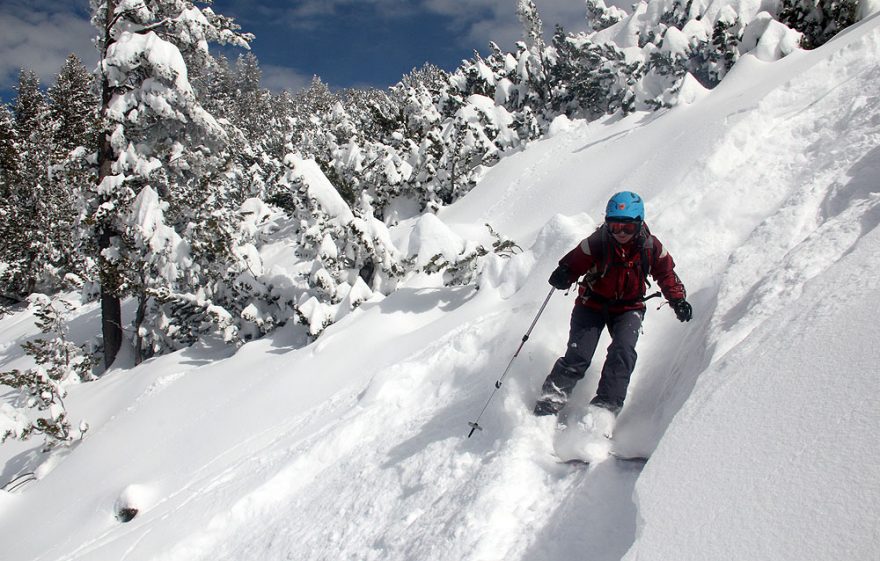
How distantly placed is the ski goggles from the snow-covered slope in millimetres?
898

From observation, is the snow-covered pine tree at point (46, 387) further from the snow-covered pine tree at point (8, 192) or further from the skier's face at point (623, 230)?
the snow-covered pine tree at point (8, 192)

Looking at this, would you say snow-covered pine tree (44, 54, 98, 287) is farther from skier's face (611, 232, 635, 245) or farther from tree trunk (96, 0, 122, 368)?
skier's face (611, 232, 635, 245)

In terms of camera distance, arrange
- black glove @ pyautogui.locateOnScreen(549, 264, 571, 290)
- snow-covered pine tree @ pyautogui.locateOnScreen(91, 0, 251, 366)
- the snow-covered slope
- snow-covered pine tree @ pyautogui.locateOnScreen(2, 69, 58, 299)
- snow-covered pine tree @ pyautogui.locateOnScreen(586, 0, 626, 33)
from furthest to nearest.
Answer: snow-covered pine tree @ pyautogui.locateOnScreen(586, 0, 626, 33) < snow-covered pine tree @ pyautogui.locateOnScreen(2, 69, 58, 299) < snow-covered pine tree @ pyautogui.locateOnScreen(91, 0, 251, 366) < black glove @ pyautogui.locateOnScreen(549, 264, 571, 290) < the snow-covered slope

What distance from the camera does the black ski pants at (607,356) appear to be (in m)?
3.59

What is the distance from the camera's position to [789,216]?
184 inches

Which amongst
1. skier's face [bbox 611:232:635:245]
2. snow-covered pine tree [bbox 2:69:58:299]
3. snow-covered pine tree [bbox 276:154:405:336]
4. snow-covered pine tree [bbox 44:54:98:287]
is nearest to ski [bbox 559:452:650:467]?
skier's face [bbox 611:232:635:245]

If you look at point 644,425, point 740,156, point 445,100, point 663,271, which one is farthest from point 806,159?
point 445,100

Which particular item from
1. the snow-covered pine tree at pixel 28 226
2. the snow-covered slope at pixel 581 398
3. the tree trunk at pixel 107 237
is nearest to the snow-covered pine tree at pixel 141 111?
the tree trunk at pixel 107 237

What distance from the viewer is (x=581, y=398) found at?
4.03 metres

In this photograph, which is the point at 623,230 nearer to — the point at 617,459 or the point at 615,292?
the point at 615,292

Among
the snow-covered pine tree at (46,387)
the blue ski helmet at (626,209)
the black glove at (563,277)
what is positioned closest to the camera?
the blue ski helmet at (626,209)

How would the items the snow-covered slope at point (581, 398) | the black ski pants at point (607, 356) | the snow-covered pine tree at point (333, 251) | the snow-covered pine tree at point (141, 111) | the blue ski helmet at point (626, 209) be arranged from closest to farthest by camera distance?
the snow-covered slope at point (581, 398) → the black ski pants at point (607, 356) → the blue ski helmet at point (626, 209) → the snow-covered pine tree at point (333, 251) → the snow-covered pine tree at point (141, 111)

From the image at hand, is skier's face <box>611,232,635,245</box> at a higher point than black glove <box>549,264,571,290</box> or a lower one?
higher

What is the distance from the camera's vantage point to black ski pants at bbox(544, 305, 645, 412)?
3.59m
